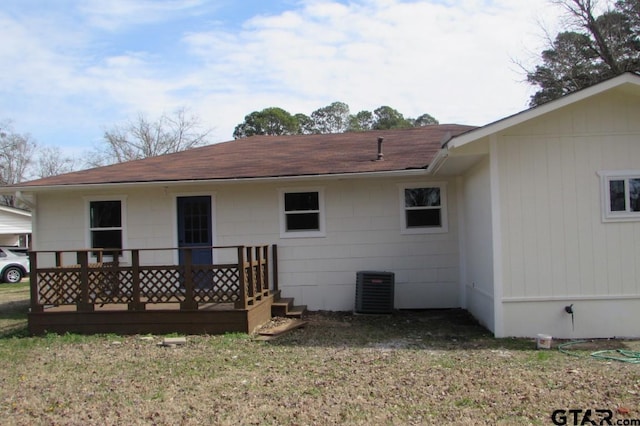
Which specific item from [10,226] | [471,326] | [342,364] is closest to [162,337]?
[342,364]

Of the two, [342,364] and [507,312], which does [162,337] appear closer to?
[342,364]

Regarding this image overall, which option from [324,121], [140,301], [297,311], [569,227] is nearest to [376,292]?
[297,311]

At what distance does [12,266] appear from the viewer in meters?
21.5

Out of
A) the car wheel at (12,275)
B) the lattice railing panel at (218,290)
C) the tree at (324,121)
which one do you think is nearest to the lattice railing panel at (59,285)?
the lattice railing panel at (218,290)

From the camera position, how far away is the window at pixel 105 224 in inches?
441

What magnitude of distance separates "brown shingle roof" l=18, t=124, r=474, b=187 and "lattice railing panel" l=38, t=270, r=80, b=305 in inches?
92.4

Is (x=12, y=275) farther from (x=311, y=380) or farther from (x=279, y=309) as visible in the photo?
(x=311, y=380)

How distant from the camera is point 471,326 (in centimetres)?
891

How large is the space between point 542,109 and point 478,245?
8.41ft

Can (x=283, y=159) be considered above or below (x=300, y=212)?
above

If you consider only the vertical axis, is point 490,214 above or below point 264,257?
above

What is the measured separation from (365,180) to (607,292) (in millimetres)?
4689

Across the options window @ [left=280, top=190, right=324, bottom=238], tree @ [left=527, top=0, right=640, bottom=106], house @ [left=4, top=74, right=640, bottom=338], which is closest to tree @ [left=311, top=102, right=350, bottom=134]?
tree @ [left=527, top=0, right=640, bottom=106]

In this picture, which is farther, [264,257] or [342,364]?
[264,257]
